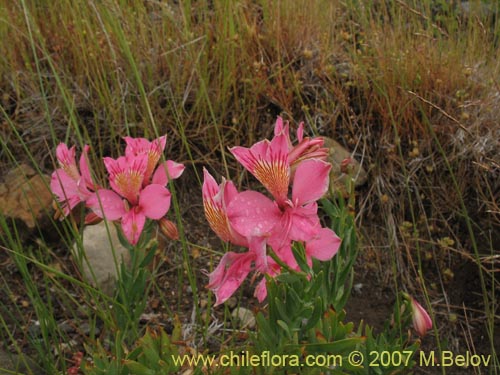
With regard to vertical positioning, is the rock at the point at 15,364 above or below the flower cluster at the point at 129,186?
below

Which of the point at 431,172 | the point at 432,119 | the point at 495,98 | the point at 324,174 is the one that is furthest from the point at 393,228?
the point at 324,174

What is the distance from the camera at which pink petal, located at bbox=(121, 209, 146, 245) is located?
1229 mm

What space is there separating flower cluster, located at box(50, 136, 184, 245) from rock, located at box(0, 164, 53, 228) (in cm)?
84

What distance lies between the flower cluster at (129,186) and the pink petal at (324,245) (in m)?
0.30

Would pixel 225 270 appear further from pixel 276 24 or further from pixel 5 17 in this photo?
pixel 5 17

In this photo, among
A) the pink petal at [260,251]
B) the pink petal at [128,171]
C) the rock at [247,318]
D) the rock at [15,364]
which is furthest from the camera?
the rock at [247,318]

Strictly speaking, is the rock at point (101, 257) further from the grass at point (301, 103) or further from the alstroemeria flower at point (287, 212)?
the alstroemeria flower at point (287, 212)

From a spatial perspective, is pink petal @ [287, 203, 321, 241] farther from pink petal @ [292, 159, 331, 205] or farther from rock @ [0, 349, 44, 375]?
rock @ [0, 349, 44, 375]

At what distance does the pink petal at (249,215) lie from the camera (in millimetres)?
1013

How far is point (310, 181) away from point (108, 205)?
45 cm

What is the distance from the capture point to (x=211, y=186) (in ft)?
3.51

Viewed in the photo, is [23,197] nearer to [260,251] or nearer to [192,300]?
[192,300]

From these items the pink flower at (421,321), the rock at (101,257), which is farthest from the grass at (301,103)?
the pink flower at (421,321)

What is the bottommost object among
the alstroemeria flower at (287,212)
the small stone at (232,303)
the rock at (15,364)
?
the small stone at (232,303)
